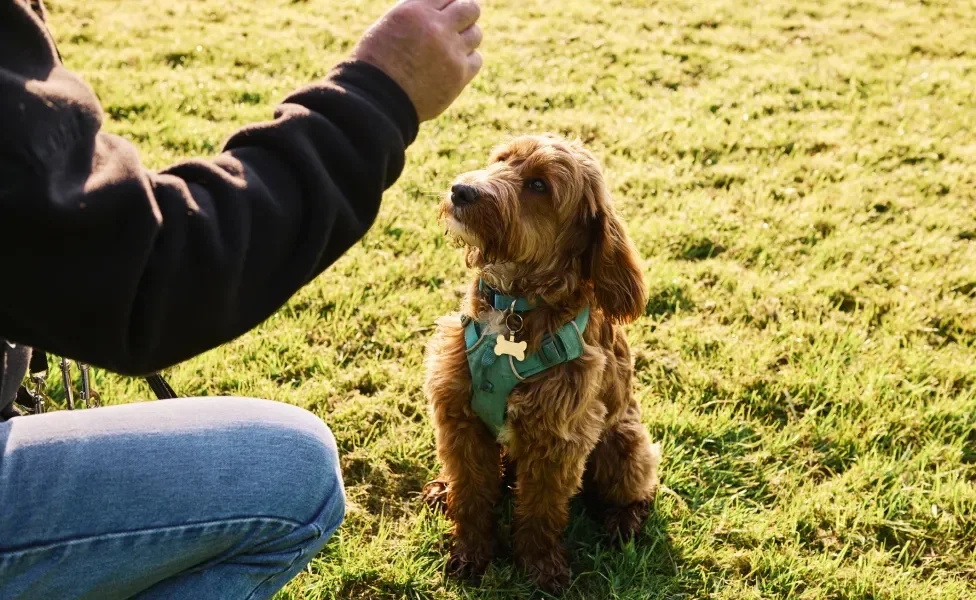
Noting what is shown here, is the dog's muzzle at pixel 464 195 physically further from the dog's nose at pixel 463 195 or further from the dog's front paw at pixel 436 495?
the dog's front paw at pixel 436 495

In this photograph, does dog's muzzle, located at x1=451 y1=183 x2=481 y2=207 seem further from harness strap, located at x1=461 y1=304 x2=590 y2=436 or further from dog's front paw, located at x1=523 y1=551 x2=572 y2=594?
dog's front paw, located at x1=523 y1=551 x2=572 y2=594

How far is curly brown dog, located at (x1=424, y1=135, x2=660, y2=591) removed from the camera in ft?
9.75

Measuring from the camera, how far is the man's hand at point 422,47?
5.65ft

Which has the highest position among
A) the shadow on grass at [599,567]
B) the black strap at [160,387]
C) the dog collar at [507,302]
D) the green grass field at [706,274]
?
the dog collar at [507,302]

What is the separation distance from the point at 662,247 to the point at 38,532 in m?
4.00

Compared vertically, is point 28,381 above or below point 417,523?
above

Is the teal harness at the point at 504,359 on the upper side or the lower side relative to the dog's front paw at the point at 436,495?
upper

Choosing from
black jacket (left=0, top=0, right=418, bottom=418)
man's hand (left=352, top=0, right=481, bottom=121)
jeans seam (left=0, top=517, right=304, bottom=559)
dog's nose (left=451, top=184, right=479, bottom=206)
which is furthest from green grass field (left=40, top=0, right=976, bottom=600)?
man's hand (left=352, top=0, right=481, bottom=121)

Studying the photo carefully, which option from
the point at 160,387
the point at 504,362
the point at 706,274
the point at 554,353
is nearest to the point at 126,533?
the point at 160,387

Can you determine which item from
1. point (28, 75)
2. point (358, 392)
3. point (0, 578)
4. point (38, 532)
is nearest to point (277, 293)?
point (28, 75)

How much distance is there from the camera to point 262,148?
1.64 metres

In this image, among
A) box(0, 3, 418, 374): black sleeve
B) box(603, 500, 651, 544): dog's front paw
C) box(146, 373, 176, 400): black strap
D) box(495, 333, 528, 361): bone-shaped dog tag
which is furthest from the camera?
box(603, 500, 651, 544): dog's front paw

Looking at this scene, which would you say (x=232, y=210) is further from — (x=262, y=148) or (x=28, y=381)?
(x=28, y=381)

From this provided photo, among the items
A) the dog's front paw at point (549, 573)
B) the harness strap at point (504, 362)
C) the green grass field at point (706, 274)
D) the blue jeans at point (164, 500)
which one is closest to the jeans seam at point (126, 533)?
the blue jeans at point (164, 500)
